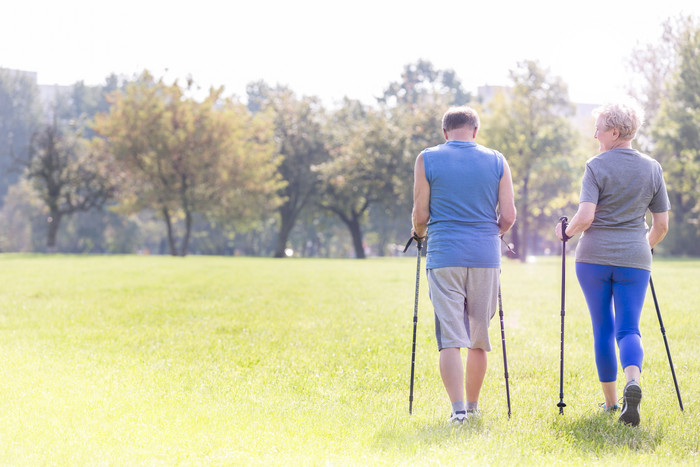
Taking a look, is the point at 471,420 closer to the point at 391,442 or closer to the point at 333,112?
the point at 391,442

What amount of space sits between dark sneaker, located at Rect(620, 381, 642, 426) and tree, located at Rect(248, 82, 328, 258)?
52110 mm

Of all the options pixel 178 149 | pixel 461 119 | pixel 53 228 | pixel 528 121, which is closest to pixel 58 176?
pixel 53 228

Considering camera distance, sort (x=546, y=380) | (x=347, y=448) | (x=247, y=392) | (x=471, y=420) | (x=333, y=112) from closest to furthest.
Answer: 1. (x=347, y=448)
2. (x=471, y=420)
3. (x=247, y=392)
4. (x=546, y=380)
5. (x=333, y=112)

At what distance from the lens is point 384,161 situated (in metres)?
54.2

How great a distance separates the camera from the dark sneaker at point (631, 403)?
207 inches

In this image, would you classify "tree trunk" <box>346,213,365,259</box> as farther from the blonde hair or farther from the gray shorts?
the gray shorts

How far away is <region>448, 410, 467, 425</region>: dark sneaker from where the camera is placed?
5359 mm

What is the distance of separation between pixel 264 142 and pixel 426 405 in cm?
4975

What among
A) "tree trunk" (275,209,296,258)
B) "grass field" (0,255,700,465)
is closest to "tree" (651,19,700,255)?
"tree trunk" (275,209,296,258)

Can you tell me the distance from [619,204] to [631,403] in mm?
1546

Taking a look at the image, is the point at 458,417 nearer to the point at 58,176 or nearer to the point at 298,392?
the point at 298,392

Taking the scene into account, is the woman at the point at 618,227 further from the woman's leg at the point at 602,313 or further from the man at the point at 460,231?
the man at the point at 460,231

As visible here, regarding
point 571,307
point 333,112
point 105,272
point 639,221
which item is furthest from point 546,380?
point 333,112

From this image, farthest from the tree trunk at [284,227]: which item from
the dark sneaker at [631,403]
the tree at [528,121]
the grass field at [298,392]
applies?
the dark sneaker at [631,403]
